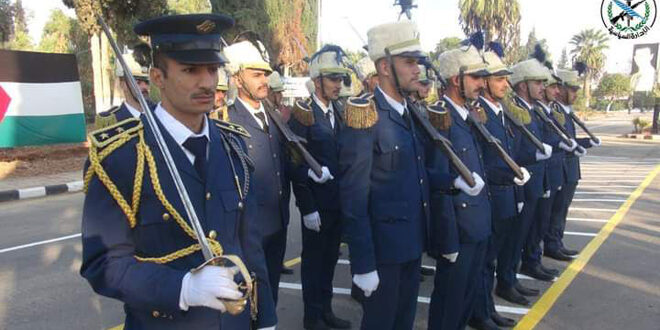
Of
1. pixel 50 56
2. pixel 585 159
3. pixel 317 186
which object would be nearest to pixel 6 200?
pixel 50 56

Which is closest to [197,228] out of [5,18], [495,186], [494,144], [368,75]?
[494,144]

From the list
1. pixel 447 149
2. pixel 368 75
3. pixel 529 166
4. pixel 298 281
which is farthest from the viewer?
pixel 368 75

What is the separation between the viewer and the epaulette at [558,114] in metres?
5.54

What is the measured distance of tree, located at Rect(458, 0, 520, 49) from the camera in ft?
123

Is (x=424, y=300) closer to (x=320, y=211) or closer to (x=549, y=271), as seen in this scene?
(x=320, y=211)

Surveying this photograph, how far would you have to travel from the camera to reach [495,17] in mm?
37844

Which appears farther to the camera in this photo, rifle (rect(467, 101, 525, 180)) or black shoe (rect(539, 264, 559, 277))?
black shoe (rect(539, 264, 559, 277))

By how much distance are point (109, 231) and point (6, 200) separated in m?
9.05

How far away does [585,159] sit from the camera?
15.6m

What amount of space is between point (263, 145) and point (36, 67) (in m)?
9.83

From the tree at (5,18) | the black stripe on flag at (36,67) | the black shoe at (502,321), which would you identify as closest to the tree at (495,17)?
the tree at (5,18)

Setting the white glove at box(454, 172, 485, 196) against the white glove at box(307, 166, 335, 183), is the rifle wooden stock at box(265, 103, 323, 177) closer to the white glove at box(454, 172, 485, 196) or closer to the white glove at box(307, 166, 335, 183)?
the white glove at box(307, 166, 335, 183)

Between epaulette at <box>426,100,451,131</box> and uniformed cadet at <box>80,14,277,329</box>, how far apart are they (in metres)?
1.85

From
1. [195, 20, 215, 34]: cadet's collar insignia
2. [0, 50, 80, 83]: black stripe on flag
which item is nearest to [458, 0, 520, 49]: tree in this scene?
[0, 50, 80, 83]: black stripe on flag
